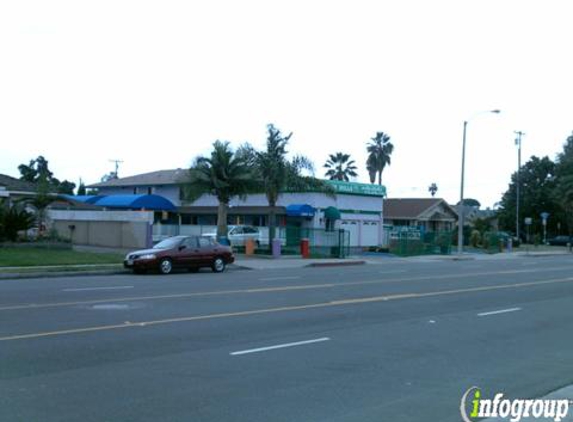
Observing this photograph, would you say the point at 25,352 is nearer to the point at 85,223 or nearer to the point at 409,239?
the point at 85,223

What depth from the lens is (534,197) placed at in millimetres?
93500

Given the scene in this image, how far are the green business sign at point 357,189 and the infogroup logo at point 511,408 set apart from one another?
1665 inches

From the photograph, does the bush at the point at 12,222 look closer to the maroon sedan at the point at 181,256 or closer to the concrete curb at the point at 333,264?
the maroon sedan at the point at 181,256

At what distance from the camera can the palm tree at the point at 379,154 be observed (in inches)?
3324

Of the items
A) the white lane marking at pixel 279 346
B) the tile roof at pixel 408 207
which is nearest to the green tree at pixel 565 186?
the tile roof at pixel 408 207

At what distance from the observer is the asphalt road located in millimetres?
7414

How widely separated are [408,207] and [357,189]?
23338mm

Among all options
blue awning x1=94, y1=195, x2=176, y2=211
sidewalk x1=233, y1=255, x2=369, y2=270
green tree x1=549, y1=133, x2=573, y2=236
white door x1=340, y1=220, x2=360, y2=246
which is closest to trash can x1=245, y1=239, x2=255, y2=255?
sidewalk x1=233, y1=255, x2=369, y2=270

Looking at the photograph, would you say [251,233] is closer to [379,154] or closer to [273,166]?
[273,166]

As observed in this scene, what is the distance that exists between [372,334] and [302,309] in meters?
3.44

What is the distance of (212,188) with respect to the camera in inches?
1502

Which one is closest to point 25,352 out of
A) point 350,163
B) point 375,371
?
point 375,371

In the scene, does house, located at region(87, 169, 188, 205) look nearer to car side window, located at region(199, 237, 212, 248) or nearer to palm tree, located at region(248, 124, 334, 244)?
palm tree, located at region(248, 124, 334, 244)

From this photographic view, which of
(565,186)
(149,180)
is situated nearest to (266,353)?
(149,180)
